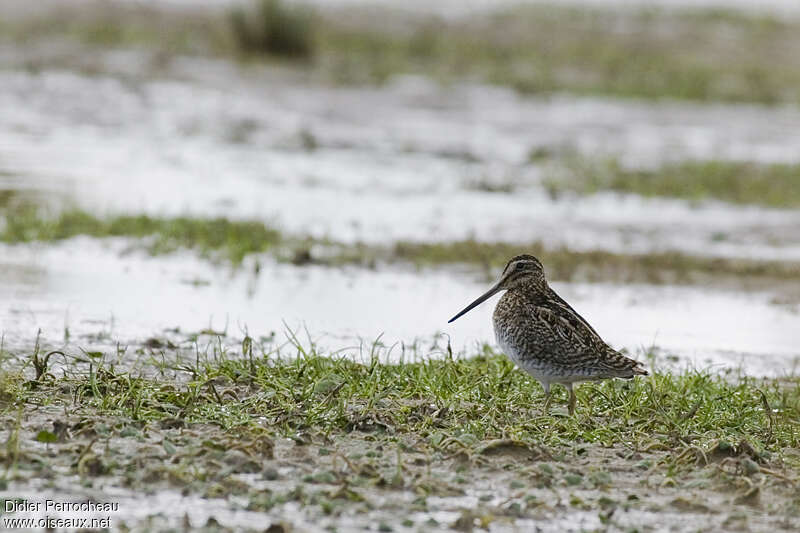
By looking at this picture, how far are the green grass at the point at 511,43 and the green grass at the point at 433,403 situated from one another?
15.0m

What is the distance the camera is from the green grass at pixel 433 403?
22.6 ft

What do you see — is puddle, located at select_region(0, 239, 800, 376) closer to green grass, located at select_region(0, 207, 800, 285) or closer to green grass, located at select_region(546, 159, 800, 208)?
green grass, located at select_region(0, 207, 800, 285)

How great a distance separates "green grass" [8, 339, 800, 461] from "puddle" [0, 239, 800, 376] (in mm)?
972

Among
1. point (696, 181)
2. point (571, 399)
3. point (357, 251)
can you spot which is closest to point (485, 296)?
point (571, 399)

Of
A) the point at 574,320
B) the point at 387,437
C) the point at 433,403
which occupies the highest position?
the point at 574,320

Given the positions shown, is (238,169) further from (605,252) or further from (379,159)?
(605,252)

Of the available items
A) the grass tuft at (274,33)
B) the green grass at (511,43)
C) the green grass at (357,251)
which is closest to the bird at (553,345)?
the green grass at (357,251)

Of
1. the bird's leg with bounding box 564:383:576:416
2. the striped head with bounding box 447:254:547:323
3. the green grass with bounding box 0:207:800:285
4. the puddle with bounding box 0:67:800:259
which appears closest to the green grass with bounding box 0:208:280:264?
the green grass with bounding box 0:207:800:285

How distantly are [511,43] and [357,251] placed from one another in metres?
15.7

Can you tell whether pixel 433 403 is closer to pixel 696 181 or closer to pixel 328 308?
pixel 328 308

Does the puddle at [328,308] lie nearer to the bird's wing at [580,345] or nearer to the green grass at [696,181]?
the bird's wing at [580,345]

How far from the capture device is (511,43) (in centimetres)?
2728

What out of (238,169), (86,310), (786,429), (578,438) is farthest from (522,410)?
(238,169)

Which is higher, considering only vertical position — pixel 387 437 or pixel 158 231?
pixel 158 231
